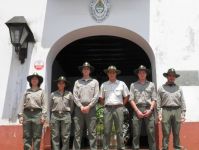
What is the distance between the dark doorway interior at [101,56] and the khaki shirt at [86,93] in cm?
289

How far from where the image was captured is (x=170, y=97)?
21.9 feet

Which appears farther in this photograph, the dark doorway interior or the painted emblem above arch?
the dark doorway interior

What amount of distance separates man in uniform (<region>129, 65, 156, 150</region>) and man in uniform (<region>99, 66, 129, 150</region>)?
0.66 feet

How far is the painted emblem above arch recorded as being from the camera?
7945 millimetres

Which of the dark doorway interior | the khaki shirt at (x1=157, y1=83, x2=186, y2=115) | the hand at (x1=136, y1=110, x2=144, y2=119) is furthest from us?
the dark doorway interior

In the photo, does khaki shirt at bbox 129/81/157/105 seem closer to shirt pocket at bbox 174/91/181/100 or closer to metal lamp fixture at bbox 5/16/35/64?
shirt pocket at bbox 174/91/181/100

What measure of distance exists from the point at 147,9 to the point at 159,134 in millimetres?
2594

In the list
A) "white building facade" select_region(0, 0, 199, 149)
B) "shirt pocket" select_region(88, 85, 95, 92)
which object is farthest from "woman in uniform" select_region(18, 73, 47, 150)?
"white building facade" select_region(0, 0, 199, 149)

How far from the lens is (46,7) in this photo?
802 cm

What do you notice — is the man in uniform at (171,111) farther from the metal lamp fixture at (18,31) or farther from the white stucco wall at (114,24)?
the metal lamp fixture at (18,31)

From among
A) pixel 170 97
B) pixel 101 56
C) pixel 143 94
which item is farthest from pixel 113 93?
pixel 101 56

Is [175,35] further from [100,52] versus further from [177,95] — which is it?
[100,52]

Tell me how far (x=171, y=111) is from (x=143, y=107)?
494 mm

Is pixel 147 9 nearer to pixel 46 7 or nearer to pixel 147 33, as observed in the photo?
pixel 147 33
